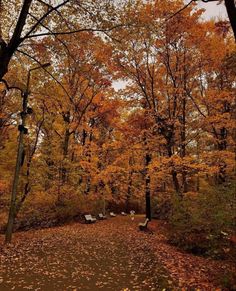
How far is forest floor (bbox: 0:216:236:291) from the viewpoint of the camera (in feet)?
21.0

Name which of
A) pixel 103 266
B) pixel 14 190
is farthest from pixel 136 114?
pixel 103 266

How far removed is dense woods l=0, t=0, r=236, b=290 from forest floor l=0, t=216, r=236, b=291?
3.84 feet

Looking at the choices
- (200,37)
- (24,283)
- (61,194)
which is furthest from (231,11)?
(61,194)

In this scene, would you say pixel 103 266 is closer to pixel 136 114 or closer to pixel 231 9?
pixel 231 9

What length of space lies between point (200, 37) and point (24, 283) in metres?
13.9

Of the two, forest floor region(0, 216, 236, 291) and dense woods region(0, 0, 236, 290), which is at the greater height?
dense woods region(0, 0, 236, 290)

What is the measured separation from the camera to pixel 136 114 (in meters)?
19.4

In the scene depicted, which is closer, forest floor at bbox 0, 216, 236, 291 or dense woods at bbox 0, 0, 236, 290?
forest floor at bbox 0, 216, 236, 291

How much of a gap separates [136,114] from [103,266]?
1290 centimetres

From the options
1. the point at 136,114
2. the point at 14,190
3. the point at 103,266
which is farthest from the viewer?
the point at 136,114

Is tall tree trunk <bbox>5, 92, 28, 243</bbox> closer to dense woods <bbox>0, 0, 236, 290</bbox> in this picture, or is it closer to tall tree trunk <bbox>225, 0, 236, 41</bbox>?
dense woods <bbox>0, 0, 236, 290</bbox>

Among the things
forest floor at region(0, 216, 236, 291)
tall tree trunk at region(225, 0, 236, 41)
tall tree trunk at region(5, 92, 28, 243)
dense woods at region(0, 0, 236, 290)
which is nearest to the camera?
tall tree trunk at region(225, 0, 236, 41)

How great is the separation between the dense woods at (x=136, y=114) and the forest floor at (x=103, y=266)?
1.17 m

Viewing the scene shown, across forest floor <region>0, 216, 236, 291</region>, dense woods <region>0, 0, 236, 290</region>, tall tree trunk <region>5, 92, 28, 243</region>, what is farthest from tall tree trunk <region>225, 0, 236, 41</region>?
tall tree trunk <region>5, 92, 28, 243</region>
